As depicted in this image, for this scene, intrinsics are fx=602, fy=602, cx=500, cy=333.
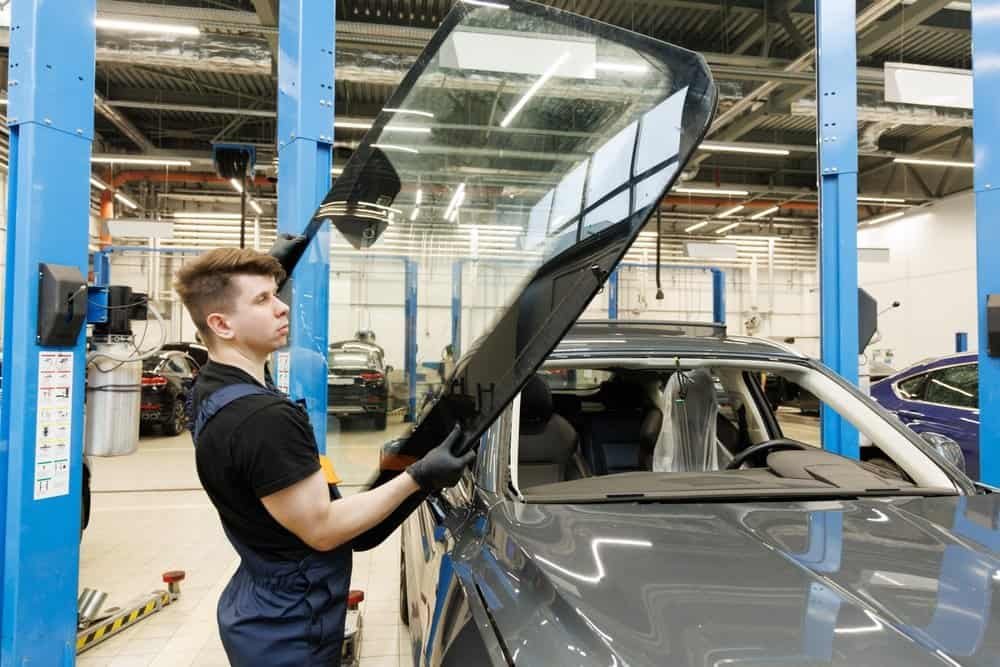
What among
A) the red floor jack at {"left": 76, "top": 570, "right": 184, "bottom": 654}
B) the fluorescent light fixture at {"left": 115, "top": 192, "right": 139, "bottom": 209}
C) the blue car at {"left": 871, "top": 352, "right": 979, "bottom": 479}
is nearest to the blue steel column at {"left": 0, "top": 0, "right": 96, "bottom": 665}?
the red floor jack at {"left": 76, "top": 570, "right": 184, "bottom": 654}

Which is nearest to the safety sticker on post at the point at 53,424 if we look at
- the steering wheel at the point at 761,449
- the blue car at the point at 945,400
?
the steering wheel at the point at 761,449

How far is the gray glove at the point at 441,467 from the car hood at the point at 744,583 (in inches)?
9.3

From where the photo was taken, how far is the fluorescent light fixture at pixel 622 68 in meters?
1.13

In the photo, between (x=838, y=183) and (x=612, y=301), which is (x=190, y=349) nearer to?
(x=612, y=301)

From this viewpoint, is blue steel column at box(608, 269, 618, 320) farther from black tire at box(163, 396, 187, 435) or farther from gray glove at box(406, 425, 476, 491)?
gray glove at box(406, 425, 476, 491)

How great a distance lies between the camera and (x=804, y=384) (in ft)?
7.25

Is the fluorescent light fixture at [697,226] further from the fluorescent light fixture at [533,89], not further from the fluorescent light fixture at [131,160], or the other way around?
the fluorescent light fixture at [533,89]

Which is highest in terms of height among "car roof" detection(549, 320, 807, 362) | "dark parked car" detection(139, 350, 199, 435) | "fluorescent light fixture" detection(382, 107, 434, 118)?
"fluorescent light fixture" detection(382, 107, 434, 118)

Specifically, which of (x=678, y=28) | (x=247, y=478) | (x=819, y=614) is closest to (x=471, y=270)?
(x=247, y=478)

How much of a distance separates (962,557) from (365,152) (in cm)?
166

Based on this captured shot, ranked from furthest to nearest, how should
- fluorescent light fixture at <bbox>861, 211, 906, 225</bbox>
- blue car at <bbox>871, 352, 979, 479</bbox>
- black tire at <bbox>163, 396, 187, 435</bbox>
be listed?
1. fluorescent light fixture at <bbox>861, 211, 906, 225</bbox>
2. black tire at <bbox>163, 396, 187, 435</bbox>
3. blue car at <bbox>871, 352, 979, 479</bbox>

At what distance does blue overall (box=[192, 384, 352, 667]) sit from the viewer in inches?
50.3

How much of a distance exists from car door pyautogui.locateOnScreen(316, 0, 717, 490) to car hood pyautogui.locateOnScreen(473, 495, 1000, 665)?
1.13 ft

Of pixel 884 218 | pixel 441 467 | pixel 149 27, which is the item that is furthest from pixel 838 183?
pixel 884 218
